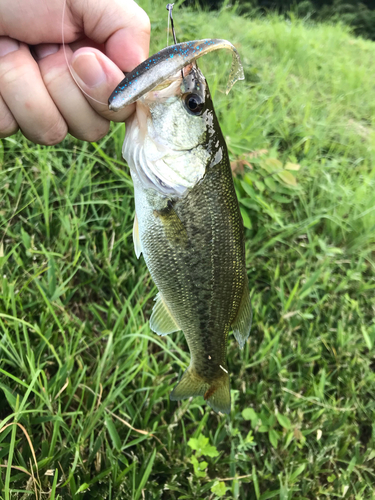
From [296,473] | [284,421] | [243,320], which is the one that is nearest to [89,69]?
[243,320]

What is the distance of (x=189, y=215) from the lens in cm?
129

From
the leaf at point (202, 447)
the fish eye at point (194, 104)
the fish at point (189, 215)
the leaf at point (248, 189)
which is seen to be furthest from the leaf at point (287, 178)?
the leaf at point (202, 447)

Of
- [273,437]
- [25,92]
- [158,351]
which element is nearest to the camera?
[25,92]

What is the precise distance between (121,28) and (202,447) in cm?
192

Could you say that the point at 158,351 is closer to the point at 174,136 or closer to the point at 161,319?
the point at 161,319

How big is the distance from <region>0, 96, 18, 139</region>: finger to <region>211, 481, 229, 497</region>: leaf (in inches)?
73.1

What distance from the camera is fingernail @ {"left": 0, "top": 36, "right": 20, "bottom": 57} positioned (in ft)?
3.97

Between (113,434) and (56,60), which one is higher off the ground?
(56,60)

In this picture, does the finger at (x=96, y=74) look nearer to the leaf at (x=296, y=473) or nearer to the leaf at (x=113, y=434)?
the leaf at (x=113, y=434)

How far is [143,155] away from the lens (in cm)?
120

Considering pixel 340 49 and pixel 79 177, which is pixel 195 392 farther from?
pixel 340 49

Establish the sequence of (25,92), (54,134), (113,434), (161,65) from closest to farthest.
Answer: (161,65) → (25,92) → (54,134) → (113,434)

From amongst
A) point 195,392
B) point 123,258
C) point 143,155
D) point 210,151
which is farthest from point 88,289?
point 210,151

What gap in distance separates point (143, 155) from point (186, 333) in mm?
817
